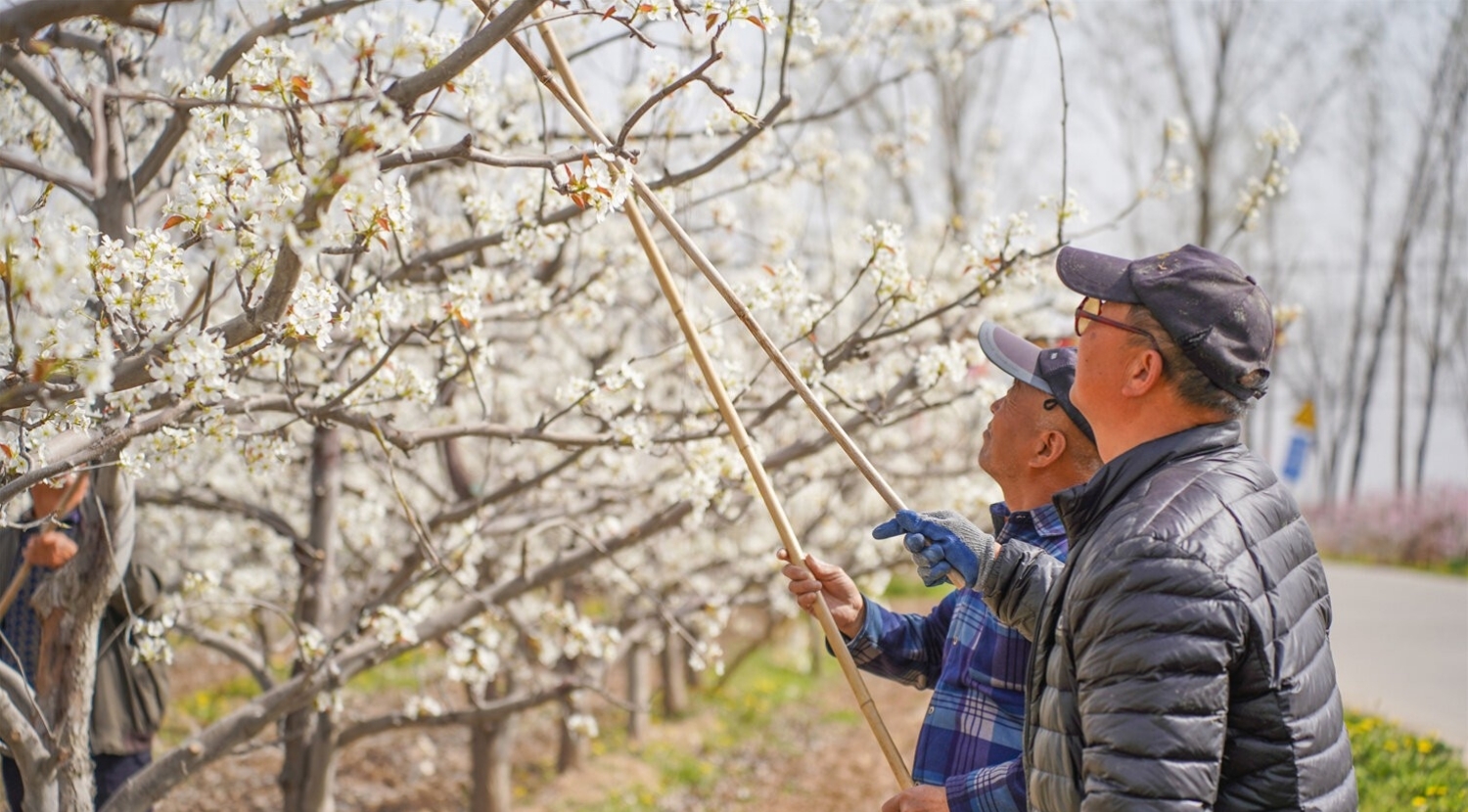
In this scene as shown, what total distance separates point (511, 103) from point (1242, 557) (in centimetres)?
376

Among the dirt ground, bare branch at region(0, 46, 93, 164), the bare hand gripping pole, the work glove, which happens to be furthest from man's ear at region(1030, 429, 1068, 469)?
the dirt ground

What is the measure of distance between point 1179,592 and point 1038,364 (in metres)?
1.01

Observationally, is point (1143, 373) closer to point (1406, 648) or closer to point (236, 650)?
point (236, 650)

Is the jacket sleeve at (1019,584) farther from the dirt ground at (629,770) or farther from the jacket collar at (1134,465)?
the dirt ground at (629,770)

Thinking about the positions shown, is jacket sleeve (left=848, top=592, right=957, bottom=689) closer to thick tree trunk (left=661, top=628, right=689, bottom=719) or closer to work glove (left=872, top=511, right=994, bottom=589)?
work glove (left=872, top=511, right=994, bottom=589)

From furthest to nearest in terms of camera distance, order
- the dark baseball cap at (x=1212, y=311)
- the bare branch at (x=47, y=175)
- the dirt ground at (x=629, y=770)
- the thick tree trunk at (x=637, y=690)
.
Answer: the thick tree trunk at (x=637, y=690) < the dirt ground at (x=629, y=770) < the bare branch at (x=47, y=175) < the dark baseball cap at (x=1212, y=311)

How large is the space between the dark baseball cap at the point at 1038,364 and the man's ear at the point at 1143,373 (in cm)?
52

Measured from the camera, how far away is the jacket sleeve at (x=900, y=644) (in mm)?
2643

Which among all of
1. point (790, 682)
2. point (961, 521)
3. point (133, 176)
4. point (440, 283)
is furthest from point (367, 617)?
point (790, 682)

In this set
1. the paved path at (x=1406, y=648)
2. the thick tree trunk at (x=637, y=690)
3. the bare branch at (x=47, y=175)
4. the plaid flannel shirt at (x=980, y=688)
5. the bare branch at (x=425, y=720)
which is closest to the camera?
the plaid flannel shirt at (x=980, y=688)

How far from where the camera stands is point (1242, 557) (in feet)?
5.31

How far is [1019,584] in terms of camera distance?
7.30 ft

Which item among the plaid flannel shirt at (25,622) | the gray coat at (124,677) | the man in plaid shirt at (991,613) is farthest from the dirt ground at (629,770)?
the man in plaid shirt at (991,613)

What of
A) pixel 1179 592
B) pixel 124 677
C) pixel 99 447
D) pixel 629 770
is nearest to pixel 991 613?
pixel 1179 592
